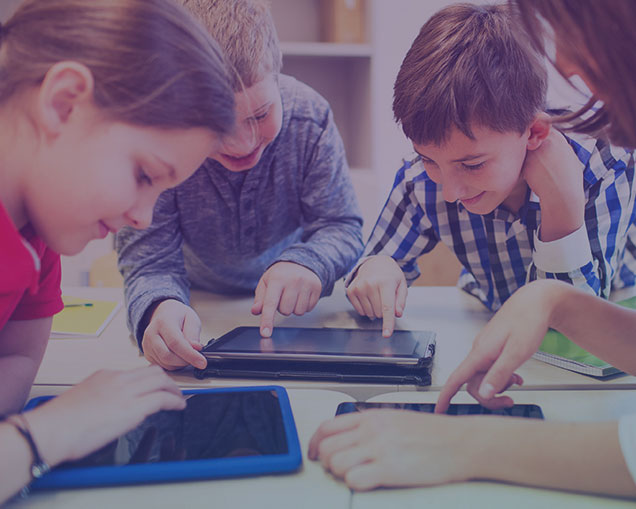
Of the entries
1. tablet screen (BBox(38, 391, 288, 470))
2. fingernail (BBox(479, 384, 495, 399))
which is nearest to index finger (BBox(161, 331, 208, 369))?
tablet screen (BBox(38, 391, 288, 470))

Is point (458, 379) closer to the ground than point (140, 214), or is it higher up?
closer to the ground

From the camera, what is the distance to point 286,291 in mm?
967

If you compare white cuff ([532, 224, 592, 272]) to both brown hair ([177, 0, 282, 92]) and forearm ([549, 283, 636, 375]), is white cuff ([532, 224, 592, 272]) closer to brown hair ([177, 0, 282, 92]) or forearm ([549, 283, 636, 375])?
forearm ([549, 283, 636, 375])

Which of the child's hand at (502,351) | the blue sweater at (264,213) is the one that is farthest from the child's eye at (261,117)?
the child's hand at (502,351)

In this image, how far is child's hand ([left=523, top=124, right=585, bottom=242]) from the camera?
0.96 meters

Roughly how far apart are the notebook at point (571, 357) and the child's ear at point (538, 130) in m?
0.28

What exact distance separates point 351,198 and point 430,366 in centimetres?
57

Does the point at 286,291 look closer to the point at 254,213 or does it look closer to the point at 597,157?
the point at 254,213

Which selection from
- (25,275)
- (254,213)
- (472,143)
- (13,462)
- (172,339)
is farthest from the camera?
(254,213)

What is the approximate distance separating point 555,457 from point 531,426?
40 mm

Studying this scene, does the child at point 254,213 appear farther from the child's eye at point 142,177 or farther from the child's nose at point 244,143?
the child's eye at point 142,177

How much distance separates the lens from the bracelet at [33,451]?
19.2 inches

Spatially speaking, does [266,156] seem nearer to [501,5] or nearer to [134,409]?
[501,5]

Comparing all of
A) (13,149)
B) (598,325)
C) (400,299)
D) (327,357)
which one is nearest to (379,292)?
(400,299)
